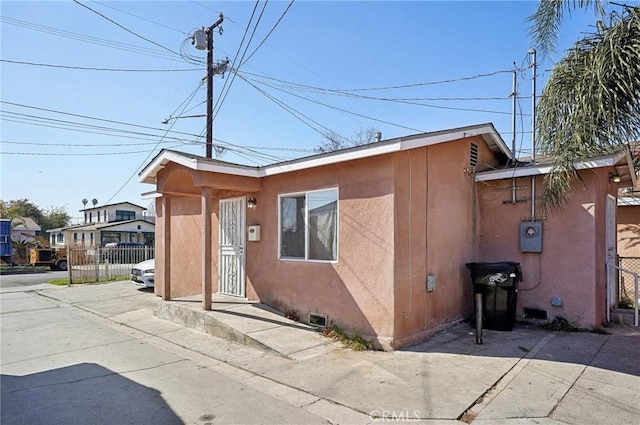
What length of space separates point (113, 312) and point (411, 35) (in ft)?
34.6

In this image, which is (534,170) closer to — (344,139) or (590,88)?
(590,88)

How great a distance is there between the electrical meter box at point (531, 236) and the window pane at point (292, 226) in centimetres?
445

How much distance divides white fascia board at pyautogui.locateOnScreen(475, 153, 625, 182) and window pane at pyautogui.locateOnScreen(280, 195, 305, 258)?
396 centimetres

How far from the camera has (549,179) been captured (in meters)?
6.77

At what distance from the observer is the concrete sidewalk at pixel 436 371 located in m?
3.94

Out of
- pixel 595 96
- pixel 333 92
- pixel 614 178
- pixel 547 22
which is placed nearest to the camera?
pixel 595 96

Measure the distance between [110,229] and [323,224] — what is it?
35.7 m

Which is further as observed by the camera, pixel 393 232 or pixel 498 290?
pixel 498 290

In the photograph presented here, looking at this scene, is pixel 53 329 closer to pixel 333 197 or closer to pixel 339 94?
pixel 333 197

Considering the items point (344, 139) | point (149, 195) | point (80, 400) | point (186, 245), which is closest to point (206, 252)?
point (186, 245)

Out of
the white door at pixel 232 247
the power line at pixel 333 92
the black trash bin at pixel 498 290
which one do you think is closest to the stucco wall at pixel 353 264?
the white door at pixel 232 247

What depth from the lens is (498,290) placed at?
7.12 metres

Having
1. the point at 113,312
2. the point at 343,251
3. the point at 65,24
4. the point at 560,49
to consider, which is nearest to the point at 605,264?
the point at 560,49

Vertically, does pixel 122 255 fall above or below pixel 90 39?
Result: below
